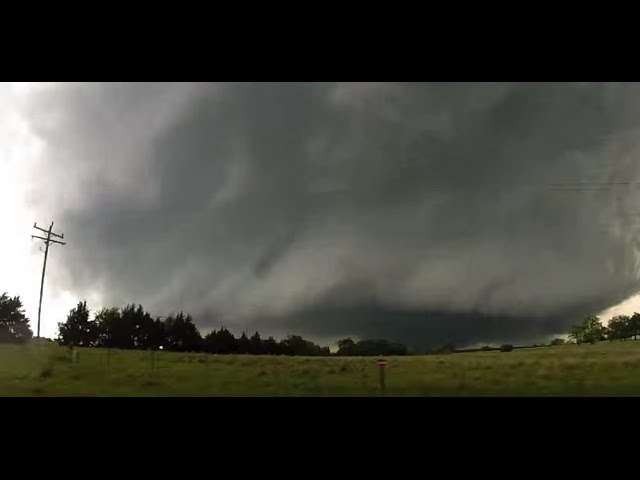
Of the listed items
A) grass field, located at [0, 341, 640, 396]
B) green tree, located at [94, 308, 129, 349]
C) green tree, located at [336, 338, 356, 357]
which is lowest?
grass field, located at [0, 341, 640, 396]

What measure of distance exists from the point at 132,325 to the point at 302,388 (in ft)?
5.23

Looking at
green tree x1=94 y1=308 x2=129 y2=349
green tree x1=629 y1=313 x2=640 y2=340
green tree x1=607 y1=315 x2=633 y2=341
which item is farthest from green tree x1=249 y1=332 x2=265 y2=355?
green tree x1=629 y1=313 x2=640 y2=340

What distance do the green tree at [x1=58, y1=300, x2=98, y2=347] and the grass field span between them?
8 cm

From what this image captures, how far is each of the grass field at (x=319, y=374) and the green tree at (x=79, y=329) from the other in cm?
8

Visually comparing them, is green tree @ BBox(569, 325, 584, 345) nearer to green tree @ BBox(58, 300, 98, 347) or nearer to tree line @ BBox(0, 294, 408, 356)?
tree line @ BBox(0, 294, 408, 356)

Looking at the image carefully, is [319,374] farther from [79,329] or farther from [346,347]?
[79,329]

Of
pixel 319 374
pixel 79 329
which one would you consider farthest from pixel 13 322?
pixel 319 374

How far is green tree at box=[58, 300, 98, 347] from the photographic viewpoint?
398 cm

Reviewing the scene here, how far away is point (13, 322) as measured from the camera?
399 cm

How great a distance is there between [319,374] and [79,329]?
2.09 meters
